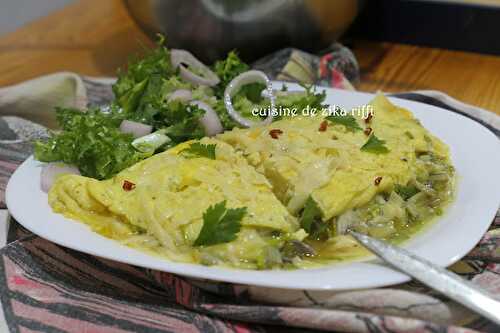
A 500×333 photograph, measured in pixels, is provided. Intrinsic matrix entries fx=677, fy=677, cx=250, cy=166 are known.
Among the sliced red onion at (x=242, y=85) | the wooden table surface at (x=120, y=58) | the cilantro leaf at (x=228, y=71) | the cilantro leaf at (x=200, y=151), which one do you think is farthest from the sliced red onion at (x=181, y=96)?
the wooden table surface at (x=120, y=58)

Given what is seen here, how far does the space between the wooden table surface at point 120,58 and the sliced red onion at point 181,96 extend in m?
0.88

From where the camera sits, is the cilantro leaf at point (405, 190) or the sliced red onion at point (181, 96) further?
the sliced red onion at point (181, 96)

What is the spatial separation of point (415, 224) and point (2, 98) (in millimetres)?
2373

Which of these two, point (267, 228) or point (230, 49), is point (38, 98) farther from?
point (267, 228)

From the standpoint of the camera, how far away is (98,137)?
9.02ft

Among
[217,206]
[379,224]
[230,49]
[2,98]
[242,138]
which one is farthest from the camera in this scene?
[230,49]

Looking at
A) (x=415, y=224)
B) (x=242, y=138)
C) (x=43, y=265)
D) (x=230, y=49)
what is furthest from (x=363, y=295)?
(x=230, y=49)

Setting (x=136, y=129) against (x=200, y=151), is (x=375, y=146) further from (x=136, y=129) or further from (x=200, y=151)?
(x=136, y=129)

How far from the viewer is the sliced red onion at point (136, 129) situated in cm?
299

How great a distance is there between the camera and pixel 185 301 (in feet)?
7.03

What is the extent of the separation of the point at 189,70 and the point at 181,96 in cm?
34

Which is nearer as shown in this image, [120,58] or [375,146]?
[375,146]

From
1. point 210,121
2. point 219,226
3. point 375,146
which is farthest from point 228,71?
point 219,226

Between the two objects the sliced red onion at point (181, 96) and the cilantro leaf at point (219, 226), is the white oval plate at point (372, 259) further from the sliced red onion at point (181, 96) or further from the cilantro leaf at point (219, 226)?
the sliced red onion at point (181, 96)
